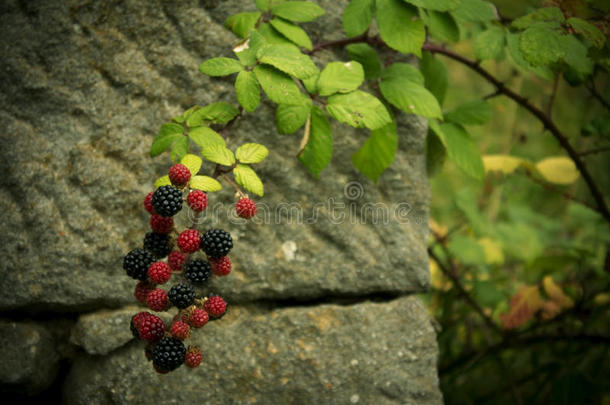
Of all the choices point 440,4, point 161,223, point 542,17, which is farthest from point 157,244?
point 542,17

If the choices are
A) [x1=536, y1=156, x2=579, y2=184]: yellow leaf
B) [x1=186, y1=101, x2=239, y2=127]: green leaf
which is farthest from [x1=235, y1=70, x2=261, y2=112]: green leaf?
[x1=536, y1=156, x2=579, y2=184]: yellow leaf

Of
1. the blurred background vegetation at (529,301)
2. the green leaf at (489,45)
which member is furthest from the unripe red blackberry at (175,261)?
the green leaf at (489,45)

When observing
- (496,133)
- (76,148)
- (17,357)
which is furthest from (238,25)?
(496,133)

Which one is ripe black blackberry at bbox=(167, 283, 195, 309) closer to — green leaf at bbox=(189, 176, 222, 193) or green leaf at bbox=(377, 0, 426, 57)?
green leaf at bbox=(189, 176, 222, 193)

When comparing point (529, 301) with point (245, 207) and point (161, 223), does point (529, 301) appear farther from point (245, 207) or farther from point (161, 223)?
point (161, 223)

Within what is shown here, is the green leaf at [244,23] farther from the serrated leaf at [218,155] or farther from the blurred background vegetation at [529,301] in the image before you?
the blurred background vegetation at [529,301]

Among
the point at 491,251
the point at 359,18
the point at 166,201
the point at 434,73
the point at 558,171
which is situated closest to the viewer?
the point at 166,201

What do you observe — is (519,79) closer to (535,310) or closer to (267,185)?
(535,310)
